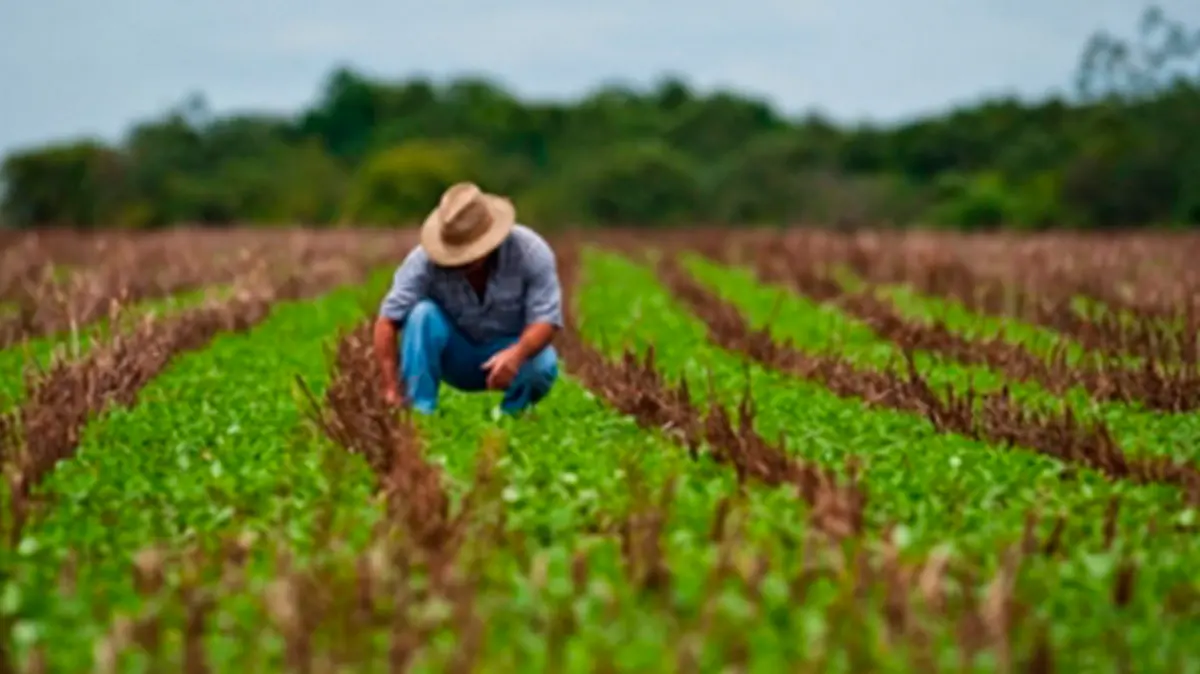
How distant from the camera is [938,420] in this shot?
8.30m

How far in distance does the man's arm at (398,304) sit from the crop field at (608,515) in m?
0.23

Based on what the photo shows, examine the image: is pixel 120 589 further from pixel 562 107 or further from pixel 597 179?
pixel 562 107

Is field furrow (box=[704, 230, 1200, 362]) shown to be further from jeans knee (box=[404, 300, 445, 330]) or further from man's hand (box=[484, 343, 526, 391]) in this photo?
jeans knee (box=[404, 300, 445, 330])

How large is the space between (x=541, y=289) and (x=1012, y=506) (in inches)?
104

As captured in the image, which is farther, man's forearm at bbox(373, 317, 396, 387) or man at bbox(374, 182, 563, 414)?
man's forearm at bbox(373, 317, 396, 387)

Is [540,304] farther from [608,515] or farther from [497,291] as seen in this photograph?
[608,515]

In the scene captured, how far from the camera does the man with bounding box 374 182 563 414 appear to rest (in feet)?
26.2

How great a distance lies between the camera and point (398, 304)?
830 cm

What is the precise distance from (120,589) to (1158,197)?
50109 millimetres

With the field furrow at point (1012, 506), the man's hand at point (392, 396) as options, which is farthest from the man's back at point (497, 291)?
the field furrow at point (1012, 506)

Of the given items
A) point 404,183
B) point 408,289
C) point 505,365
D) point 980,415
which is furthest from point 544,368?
→ point 404,183

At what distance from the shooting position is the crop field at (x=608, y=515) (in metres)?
4.33

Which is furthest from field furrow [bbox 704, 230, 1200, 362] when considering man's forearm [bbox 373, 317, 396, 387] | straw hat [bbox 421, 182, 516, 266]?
man's forearm [bbox 373, 317, 396, 387]

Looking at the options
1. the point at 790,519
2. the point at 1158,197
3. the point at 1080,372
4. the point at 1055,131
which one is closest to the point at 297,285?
the point at 1080,372
